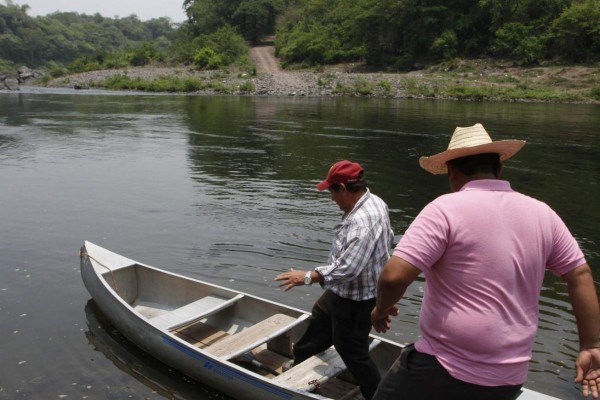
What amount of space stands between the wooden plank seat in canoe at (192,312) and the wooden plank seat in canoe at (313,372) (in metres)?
1.87

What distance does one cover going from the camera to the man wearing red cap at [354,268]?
4652 mm

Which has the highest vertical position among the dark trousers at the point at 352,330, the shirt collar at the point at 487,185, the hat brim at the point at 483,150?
the hat brim at the point at 483,150

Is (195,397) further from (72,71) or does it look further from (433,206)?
(72,71)

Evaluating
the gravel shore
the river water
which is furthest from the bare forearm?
the gravel shore

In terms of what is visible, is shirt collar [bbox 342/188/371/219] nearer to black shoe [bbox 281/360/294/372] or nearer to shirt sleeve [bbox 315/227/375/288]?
shirt sleeve [bbox 315/227/375/288]

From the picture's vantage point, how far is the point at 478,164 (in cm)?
325

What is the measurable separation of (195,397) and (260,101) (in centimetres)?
4076

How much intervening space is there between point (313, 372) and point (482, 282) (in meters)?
2.93

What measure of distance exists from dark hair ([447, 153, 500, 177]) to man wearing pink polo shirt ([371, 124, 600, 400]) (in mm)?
17

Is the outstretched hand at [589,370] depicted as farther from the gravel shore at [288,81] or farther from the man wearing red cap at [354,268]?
the gravel shore at [288,81]

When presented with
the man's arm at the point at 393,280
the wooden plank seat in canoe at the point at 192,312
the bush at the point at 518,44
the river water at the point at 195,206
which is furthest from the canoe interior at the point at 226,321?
the bush at the point at 518,44

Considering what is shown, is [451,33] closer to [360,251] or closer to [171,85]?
[171,85]

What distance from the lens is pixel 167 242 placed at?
11695 mm

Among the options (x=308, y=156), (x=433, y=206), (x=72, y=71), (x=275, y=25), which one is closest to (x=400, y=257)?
(x=433, y=206)
